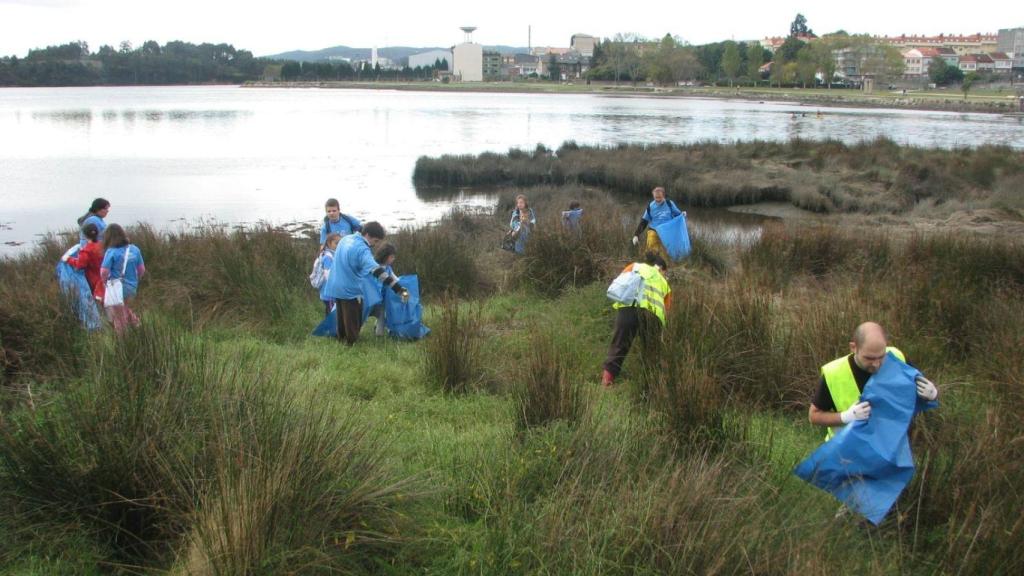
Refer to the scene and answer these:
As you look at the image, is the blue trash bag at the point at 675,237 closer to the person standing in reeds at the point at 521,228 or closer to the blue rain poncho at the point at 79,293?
the person standing in reeds at the point at 521,228

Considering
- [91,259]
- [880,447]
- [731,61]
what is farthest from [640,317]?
A: [731,61]

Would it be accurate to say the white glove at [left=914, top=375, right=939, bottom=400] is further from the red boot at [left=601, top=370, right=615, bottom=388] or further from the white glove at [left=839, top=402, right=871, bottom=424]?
the red boot at [left=601, top=370, right=615, bottom=388]

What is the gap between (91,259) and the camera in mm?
8094

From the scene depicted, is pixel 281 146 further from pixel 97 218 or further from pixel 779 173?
pixel 97 218

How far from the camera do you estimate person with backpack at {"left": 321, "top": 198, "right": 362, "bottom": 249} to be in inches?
360

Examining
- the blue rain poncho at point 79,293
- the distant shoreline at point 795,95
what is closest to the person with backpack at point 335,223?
the blue rain poncho at point 79,293

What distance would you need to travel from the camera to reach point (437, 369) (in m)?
6.64

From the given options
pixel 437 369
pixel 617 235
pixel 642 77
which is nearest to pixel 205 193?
pixel 617 235

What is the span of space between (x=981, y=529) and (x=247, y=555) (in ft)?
10.1

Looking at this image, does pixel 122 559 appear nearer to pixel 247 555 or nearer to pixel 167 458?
pixel 167 458

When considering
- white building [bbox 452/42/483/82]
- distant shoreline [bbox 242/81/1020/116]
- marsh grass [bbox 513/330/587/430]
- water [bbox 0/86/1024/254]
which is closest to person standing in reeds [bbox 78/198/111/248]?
marsh grass [bbox 513/330/587/430]

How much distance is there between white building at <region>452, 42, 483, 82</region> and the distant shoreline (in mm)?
22230

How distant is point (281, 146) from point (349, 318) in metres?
37.2

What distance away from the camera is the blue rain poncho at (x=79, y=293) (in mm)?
6750
